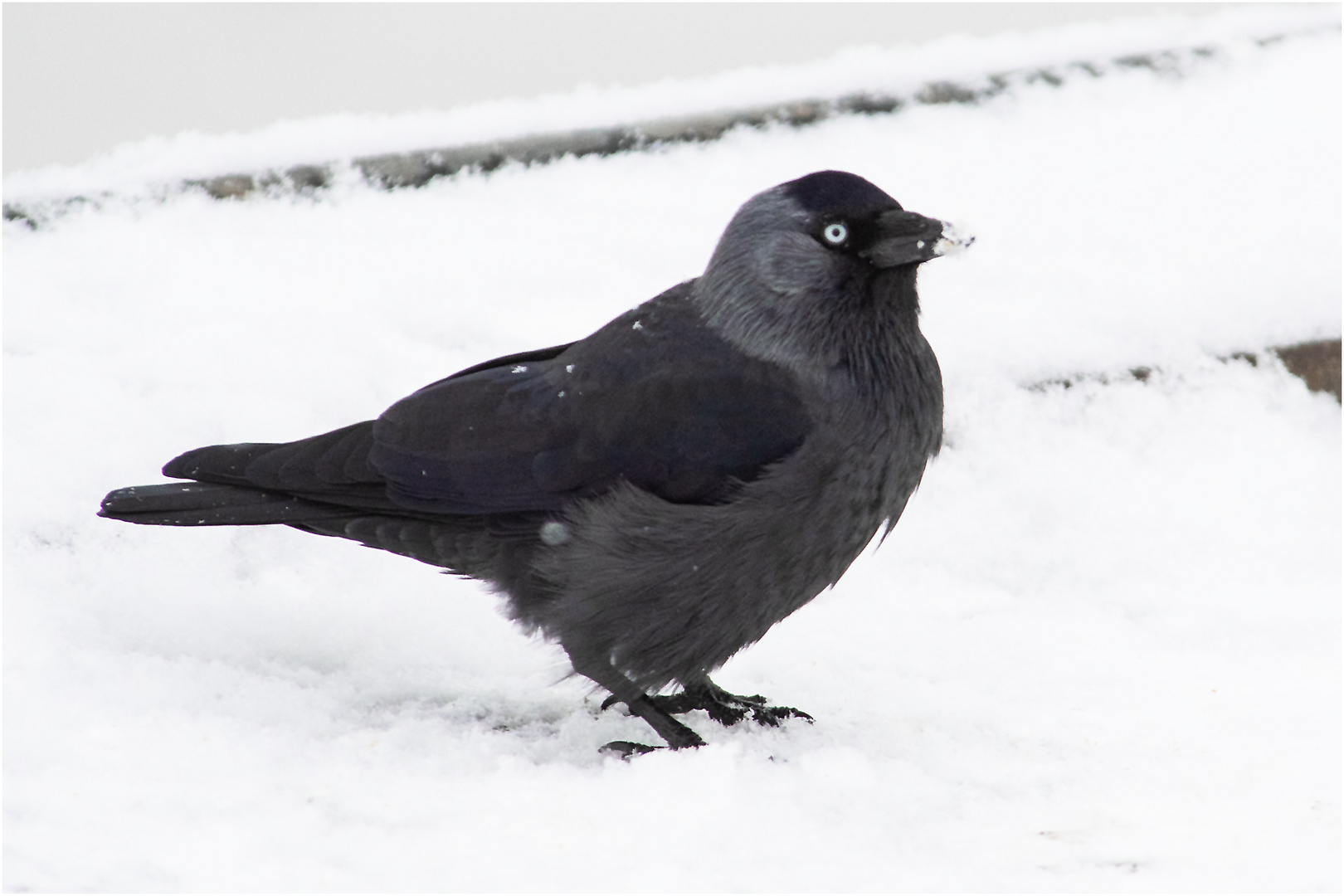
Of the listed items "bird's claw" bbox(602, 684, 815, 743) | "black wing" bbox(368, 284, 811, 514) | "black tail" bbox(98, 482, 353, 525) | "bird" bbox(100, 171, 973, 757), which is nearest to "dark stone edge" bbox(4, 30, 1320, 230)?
"black tail" bbox(98, 482, 353, 525)

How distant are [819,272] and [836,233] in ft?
0.32

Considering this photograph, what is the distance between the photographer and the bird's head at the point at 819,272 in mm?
3445

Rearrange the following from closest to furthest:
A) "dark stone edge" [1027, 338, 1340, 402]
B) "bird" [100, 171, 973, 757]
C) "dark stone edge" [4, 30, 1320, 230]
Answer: "bird" [100, 171, 973, 757]
"dark stone edge" [1027, 338, 1340, 402]
"dark stone edge" [4, 30, 1320, 230]

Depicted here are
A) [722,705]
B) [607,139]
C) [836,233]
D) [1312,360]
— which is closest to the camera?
[836,233]

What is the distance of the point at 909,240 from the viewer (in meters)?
3.40

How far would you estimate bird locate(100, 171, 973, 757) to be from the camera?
3281 millimetres

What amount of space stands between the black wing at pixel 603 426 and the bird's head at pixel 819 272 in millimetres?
89

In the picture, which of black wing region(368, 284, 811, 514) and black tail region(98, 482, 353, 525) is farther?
black tail region(98, 482, 353, 525)

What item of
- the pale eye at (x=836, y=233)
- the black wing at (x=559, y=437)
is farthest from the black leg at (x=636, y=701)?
the pale eye at (x=836, y=233)

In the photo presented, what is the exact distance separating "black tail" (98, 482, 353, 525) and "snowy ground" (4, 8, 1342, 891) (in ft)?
0.71

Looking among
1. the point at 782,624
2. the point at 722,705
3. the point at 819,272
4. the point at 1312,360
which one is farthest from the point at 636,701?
the point at 1312,360

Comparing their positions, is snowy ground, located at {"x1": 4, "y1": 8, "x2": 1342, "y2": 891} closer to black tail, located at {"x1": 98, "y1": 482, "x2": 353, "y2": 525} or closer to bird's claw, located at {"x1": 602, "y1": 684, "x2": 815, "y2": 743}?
bird's claw, located at {"x1": 602, "y1": 684, "x2": 815, "y2": 743}

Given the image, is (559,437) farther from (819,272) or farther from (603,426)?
(819,272)

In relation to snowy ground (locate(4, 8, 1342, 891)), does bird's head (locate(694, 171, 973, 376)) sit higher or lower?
higher
